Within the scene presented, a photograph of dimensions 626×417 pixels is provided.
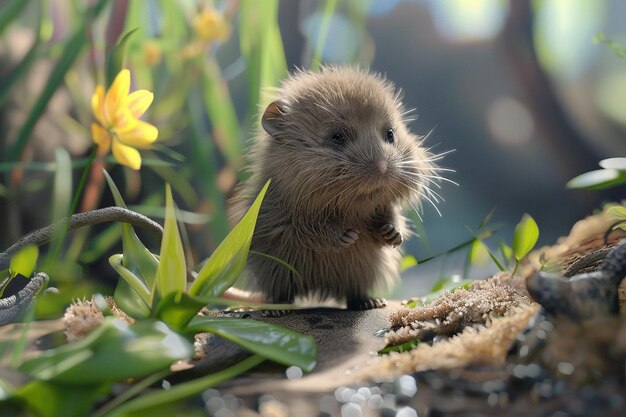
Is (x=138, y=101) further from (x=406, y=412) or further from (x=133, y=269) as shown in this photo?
(x=406, y=412)

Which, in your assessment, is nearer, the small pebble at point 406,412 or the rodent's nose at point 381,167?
the small pebble at point 406,412

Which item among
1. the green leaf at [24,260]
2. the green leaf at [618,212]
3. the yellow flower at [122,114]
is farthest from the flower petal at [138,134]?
the green leaf at [618,212]

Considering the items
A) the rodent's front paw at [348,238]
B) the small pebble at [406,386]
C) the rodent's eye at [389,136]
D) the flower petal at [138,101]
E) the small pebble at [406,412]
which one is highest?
the flower petal at [138,101]

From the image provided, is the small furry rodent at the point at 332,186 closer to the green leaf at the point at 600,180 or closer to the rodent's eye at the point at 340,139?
the rodent's eye at the point at 340,139

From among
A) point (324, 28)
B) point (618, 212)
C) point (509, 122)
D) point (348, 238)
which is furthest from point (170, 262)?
point (509, 122)

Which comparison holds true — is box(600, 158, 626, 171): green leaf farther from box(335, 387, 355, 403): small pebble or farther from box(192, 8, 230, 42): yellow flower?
box(192, 8, 230, 42): yellow flower

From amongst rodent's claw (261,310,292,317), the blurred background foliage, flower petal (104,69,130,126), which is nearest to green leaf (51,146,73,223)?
the blurred background foliage

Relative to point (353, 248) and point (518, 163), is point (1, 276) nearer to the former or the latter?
point (353, 248)
